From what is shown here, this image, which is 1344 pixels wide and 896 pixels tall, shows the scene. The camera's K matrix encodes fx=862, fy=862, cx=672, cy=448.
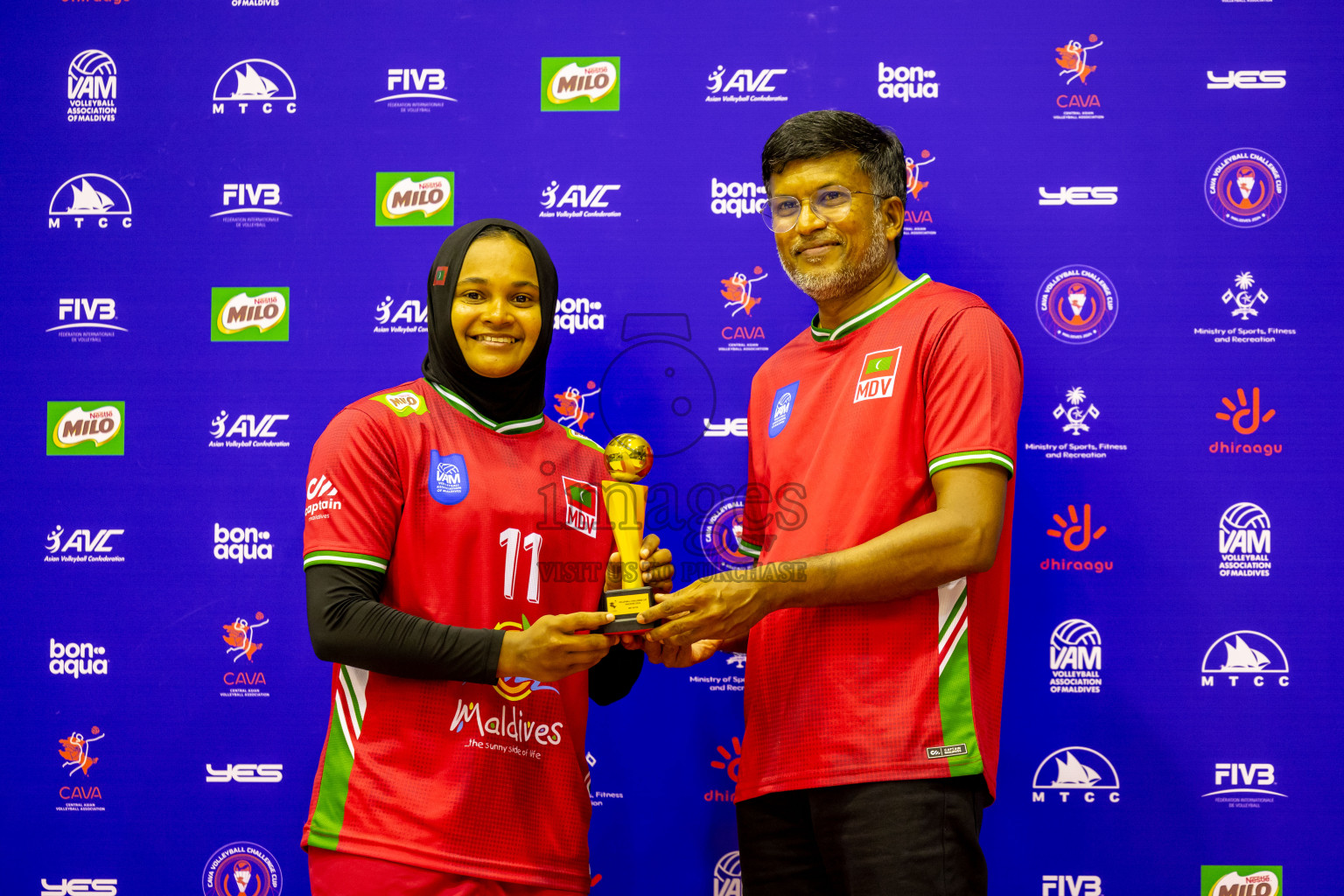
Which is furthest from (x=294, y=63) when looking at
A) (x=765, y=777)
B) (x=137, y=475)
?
(x=765, y=777)

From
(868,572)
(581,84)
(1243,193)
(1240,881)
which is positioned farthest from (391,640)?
(1243,193)

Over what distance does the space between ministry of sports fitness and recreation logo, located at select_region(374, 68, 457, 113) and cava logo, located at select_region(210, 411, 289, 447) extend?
1.07 metres

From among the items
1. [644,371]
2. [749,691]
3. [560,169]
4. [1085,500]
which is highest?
[560,169]

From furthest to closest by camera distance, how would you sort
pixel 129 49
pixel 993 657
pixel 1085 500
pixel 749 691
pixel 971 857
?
pixel 129 49, pixel 1085 500, pixel 749 691, pixel 993 657, pixel 971 857

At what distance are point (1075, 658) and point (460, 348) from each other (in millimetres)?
2034

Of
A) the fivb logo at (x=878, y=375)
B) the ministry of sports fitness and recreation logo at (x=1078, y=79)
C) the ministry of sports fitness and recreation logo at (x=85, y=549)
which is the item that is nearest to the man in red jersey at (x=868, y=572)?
the fivb logo at (x=878, y=375)

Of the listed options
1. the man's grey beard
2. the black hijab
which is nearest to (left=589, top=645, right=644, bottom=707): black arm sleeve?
the black hijab

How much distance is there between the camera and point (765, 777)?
1.90 m

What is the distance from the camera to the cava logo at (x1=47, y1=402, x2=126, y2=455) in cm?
279

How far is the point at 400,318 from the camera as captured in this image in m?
2.76

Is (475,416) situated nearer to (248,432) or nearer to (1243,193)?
(248,432)

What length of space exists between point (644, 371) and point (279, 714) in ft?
5.17

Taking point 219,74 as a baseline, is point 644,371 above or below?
below

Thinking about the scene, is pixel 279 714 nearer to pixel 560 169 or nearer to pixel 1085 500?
pixel 560 169
